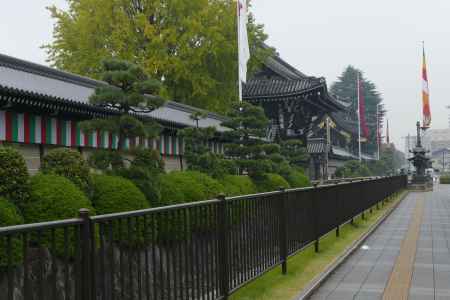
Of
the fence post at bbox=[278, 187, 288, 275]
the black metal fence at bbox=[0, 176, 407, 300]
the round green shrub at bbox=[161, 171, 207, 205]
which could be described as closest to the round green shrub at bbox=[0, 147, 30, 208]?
the black metal fence at bbox=[0, 176, 407, 300]

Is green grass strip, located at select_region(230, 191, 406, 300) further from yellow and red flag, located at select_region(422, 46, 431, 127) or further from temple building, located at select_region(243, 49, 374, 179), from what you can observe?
yellow and red flag, located at select_region(422, 46, 431, 127)

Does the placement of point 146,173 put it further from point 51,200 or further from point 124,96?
point 51,200

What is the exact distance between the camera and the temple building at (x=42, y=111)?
1094 cm

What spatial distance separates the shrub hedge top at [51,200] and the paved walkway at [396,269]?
322 cm

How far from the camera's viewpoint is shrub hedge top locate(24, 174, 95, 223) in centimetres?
684

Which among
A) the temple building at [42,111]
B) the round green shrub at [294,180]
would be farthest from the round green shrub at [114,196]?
the round green shrub at [294,180]

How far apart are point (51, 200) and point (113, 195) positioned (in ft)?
5.83

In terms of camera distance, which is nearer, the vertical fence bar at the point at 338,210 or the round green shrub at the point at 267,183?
the vertical fence bar at the point at 338,210

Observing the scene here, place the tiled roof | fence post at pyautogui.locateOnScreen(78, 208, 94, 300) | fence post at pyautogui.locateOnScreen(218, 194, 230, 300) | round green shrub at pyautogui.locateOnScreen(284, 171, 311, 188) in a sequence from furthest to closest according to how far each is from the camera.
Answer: the tiled roof < round green shrub at pyautogui.locateOnScreen(284, 171, 311, 188) < fence post at pyautogui.locateOnScreen(218, 194, 230, 300) < fence post at pyautogui.locateOnScreen(78, 208, 94, 300)

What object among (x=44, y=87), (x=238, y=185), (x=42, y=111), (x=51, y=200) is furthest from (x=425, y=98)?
(x=51, y=200)

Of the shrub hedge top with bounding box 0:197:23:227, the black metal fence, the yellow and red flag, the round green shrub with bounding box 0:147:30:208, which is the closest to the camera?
the black metal fence

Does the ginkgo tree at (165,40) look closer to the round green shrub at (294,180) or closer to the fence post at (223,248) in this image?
the round green shrub at (294,180)

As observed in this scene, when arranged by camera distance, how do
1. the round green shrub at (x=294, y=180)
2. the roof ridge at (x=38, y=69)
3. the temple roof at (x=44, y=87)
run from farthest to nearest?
1. the round green shrub at (x=294, y=180)
2. the roof ridge at (x=38, y=69)
3. the temple roof at (x=44, y=87)

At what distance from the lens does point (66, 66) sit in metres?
29.1
